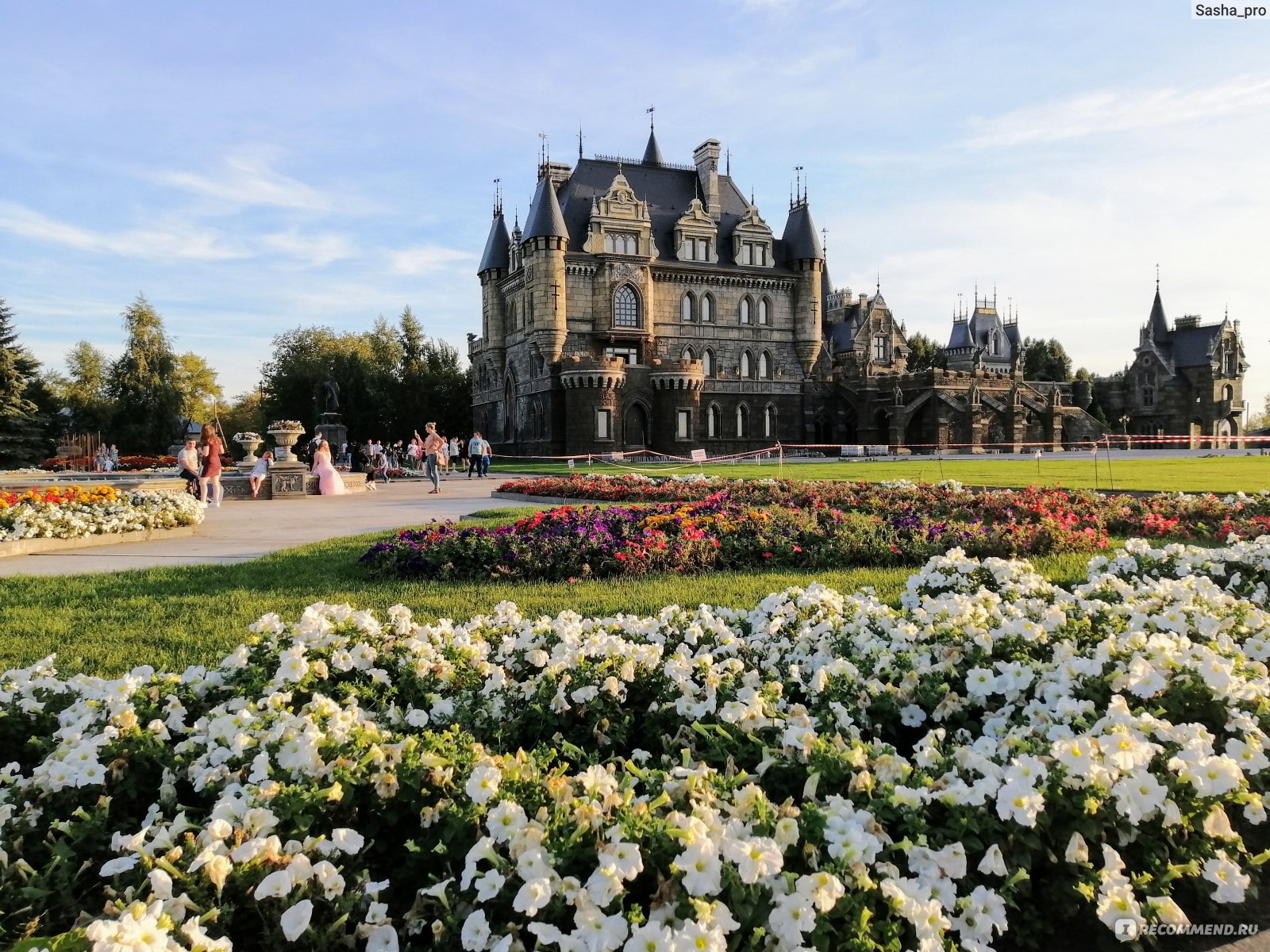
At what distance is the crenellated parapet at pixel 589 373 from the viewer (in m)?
46.7

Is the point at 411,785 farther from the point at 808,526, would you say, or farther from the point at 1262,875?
the point at 808,526

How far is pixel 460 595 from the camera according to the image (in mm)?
8055

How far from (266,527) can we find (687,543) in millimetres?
8737

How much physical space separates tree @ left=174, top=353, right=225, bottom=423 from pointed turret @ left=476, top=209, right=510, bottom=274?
24.2 meters

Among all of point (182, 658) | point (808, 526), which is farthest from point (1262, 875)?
point (808, 526)

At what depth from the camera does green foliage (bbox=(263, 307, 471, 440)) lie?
59.9 m

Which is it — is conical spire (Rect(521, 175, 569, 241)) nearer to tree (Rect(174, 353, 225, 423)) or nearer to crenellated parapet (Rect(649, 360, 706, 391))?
crenellated parapet (Rect(649, 360, 706, 391))

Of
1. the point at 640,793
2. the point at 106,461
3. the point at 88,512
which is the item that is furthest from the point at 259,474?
the point at 106,461

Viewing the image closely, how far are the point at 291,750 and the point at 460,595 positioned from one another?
474 centimetres

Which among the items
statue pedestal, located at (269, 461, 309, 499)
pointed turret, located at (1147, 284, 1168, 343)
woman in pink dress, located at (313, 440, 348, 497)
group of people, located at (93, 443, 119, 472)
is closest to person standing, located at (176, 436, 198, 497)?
statue pedestal, located at (269, 461, 309, 499)

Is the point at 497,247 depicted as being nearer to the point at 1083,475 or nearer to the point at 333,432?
the point at 333,432

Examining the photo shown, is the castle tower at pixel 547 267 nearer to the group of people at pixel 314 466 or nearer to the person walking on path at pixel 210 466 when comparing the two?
the group of people at pixel 314 466

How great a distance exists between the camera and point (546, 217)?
48.1 meters

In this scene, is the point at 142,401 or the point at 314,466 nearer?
the point at 314,466
